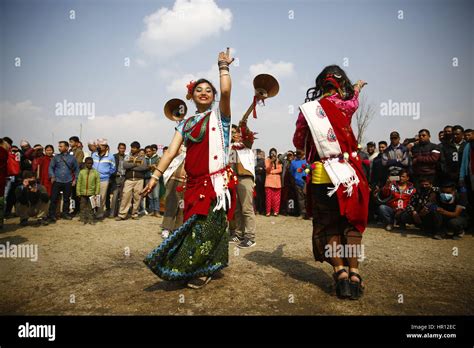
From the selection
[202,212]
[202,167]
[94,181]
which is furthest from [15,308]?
[94,181]

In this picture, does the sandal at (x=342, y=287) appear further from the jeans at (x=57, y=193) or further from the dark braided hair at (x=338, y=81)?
the jeans at (x=57, y=193)

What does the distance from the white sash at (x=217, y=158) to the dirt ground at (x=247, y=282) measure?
955 millimetres

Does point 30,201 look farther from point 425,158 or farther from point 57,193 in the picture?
point 425,158

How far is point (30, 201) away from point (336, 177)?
298 inches

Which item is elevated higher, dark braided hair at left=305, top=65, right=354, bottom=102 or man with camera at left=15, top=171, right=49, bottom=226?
dark braided hair at left=305, top=65, right=354, bottom=102

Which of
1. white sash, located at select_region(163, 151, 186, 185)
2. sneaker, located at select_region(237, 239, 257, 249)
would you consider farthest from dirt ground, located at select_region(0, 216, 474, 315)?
white sash, located at select_region(163, 151, 186, 185)

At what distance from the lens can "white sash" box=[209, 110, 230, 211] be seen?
2975mm

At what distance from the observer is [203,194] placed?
2.92 m

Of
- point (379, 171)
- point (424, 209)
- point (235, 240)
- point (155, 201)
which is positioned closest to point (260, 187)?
point (155, 201)

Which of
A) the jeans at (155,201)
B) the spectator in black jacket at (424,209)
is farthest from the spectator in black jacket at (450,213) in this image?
the jeans at (155,201)

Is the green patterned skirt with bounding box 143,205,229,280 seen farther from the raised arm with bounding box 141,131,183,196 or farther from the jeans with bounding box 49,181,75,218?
the jeans with bounding box 49,181,75,218

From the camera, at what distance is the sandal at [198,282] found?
2.96 metres

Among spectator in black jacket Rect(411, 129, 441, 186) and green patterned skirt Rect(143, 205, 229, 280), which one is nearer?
green patterned skirt Rect(143, 205, 229, 280)
